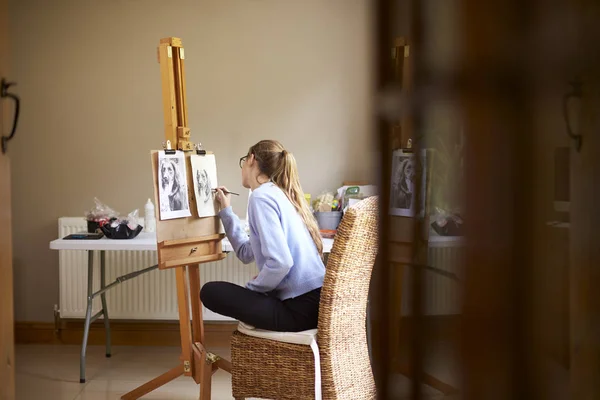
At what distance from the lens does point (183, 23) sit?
13.3ft

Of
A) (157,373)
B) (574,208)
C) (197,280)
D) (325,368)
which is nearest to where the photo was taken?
(574,208)

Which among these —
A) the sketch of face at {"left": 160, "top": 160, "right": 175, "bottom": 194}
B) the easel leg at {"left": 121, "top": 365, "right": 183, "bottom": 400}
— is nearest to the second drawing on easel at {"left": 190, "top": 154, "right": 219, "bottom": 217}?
the sketch of face at {"left": 160, "top": 160, "right": 175, "bottom": 194}

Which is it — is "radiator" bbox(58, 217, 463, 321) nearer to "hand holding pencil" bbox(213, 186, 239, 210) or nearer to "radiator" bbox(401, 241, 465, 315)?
"hand holding pencil" bbox(213, 186, 239, 210)

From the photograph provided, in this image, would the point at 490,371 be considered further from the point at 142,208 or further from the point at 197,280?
the point at 142,208

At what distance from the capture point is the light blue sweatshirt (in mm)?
2445

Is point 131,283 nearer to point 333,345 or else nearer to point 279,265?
point 279,265

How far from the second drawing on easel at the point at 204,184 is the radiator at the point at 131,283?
110 centimetres

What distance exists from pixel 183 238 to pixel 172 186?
0.72 feet

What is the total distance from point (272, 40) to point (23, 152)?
1.66 m

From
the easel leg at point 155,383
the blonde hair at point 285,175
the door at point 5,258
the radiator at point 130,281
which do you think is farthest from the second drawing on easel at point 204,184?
the radiator at point 130,281

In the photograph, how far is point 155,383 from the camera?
296 cm

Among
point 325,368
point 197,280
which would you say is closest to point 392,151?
point 325,368

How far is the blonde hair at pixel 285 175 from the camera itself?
8.65 ft

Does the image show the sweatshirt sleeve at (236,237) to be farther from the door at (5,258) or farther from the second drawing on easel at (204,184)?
the door at (5,258)
